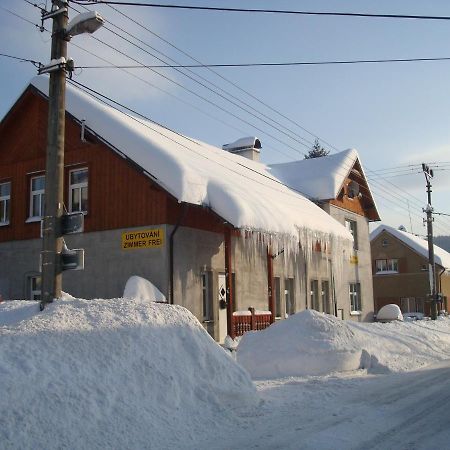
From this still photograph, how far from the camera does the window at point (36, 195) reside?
18453 mm

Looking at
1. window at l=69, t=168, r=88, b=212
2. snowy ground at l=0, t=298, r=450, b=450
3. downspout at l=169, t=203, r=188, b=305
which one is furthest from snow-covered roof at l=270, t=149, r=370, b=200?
snowy ground at l=0, t=298, r=450, b=450

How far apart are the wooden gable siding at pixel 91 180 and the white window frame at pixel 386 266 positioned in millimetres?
31520

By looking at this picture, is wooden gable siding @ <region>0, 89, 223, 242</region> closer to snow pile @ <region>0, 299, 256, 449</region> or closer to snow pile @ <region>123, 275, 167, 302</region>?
snow pile @ <region>123, 275, 167, 302</region>

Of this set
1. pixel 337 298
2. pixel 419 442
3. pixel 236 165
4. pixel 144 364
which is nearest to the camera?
pixel 419 442

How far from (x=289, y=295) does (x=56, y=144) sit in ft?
A: 47.6

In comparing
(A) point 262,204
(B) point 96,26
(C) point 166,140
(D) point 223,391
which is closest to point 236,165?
(C) point 166,140

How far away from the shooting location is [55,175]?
871 cm

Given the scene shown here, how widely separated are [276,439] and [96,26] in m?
6.56

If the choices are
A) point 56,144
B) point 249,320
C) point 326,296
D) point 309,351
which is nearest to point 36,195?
point 249,320

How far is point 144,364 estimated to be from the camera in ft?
24.0

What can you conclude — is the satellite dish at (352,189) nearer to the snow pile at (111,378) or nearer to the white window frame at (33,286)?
the white window frame at (33,286)

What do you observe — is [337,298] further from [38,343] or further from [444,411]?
[38,343]

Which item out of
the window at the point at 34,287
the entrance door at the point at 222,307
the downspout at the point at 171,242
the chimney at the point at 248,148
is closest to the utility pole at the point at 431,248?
the chimney at the point at 248,148

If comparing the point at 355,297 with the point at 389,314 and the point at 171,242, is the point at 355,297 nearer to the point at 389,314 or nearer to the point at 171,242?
the point at 389,314
